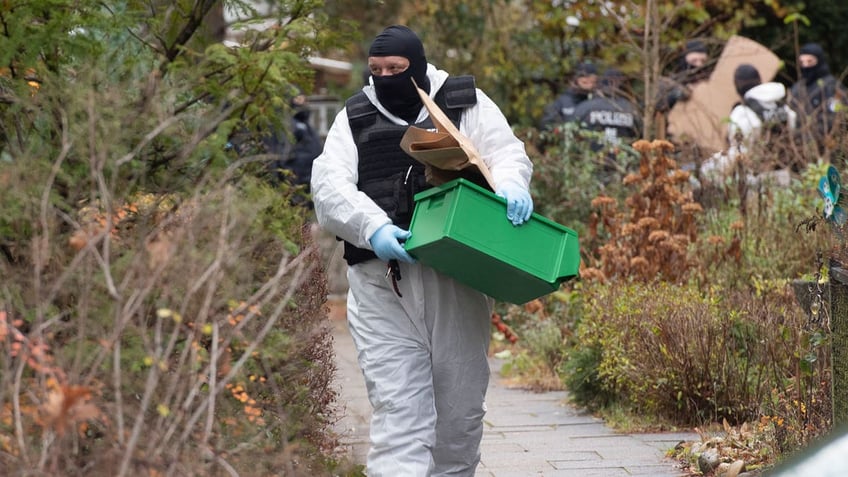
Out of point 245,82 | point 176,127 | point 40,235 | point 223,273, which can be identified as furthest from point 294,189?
point 223,273

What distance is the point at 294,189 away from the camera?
5.75 meters

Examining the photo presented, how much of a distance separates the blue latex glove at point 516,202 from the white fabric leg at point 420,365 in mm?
409

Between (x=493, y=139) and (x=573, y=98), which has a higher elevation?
(x=573, y=98)

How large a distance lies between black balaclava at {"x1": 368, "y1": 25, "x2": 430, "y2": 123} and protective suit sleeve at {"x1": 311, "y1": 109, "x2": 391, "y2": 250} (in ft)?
0.65

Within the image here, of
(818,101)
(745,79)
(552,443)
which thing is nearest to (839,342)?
(552,443)

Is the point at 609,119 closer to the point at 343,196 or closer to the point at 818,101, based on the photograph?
the point at 818,101

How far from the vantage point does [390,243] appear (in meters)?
4.58

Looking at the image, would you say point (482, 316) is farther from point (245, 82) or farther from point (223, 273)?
point (223, 273)

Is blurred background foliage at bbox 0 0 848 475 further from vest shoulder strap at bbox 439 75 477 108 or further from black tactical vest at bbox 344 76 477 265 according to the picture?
vest shoulder strap at bbox 439 75 477 108

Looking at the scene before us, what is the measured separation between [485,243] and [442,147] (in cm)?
37

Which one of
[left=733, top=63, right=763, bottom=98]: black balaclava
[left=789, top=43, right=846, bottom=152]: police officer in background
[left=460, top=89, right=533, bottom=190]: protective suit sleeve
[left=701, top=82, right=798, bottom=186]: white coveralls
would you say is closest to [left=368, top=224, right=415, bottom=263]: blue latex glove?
[left=460, top=89, right=533, bottom=190]: protective suit sleeve

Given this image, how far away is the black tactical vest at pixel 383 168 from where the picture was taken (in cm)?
484

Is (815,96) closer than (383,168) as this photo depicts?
No

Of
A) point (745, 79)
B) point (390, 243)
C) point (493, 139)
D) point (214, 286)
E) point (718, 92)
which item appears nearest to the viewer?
point (214, 286)
